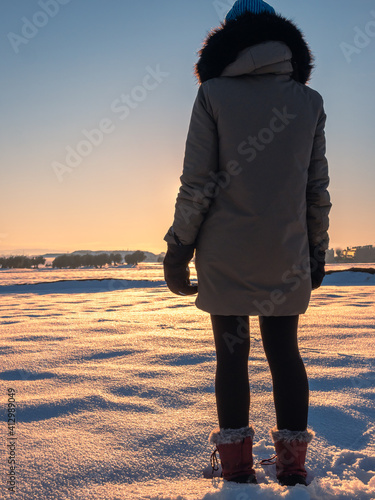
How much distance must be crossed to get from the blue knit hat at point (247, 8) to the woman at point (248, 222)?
0.20 feet

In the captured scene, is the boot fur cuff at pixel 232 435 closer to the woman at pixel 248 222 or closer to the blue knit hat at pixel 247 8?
the woman at pixel 248 222

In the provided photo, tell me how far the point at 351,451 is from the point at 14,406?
136cm

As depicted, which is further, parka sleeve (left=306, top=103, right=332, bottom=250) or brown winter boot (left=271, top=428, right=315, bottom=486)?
parka sleeve (left=306, top=103, right=332, bottom=250)

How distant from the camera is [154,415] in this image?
4.47 ft

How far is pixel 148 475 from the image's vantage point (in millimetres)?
989

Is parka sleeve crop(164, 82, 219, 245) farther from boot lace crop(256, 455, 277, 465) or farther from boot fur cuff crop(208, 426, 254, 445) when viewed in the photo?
boot lace crop(256, 455, 277, 465)

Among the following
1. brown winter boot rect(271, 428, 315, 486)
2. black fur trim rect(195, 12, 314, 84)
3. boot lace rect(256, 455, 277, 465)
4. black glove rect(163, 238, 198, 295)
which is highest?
black fur trim rect(195, 12, 314, 84)

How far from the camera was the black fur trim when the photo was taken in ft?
3.35

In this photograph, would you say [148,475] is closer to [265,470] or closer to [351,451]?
[265,470]

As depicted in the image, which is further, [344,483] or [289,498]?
[344,483]

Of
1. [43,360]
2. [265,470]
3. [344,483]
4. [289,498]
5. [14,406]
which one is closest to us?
[289,498]

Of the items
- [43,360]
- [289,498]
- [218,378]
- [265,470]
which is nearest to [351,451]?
[265,470]

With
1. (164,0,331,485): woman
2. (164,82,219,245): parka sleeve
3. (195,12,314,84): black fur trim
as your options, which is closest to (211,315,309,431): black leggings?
(164,0,331,485): woman

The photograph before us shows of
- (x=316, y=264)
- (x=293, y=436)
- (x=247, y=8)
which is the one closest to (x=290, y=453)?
(x=293, y=436)
